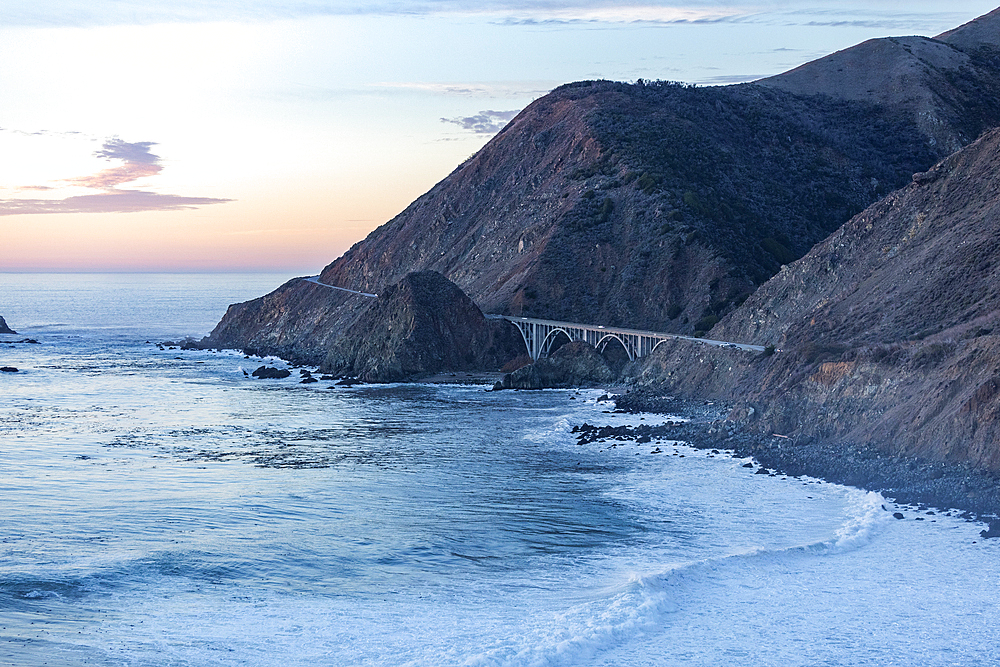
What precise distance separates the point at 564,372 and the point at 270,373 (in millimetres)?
26038

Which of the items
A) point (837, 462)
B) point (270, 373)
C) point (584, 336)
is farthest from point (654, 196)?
point (837, 462)

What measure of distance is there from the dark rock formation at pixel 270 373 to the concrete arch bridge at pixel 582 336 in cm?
1794

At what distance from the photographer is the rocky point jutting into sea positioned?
41344 millimetres

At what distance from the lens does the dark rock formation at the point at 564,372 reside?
70.8 meters

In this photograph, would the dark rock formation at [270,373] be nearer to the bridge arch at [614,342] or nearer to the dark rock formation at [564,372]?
the dark rock formation at [564,372]

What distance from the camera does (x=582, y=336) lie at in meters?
76.1

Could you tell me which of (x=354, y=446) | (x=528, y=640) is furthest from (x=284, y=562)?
(x=354, y=446)

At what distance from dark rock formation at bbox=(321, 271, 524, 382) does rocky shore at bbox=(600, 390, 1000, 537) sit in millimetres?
27447

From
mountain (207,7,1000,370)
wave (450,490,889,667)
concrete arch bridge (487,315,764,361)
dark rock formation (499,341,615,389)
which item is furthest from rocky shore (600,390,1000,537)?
mountain (207,7,1000,370)

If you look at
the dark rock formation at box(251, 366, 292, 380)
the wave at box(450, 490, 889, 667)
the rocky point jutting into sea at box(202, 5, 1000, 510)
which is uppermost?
the rocky point jutting into sea at box(202, 5, 1000, 510)

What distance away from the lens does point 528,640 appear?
21281mm

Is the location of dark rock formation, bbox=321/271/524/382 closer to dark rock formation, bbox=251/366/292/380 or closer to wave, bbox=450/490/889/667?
dark rock formation, bbox=251/366/292/380

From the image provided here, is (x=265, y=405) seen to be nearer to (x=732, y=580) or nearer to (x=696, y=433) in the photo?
(x=696, y=433)

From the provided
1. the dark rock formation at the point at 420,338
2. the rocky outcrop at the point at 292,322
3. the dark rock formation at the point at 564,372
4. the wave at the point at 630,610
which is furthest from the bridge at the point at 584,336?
the wave at the point at 630,610
